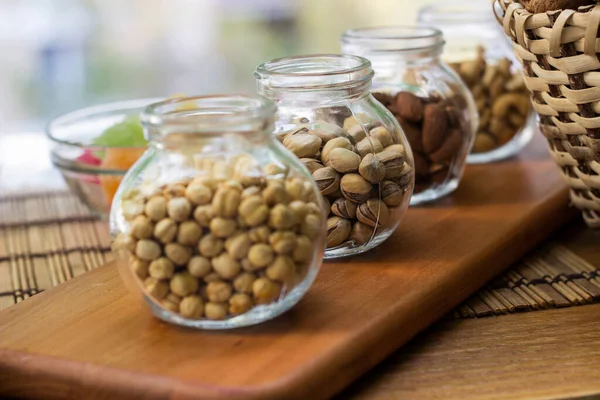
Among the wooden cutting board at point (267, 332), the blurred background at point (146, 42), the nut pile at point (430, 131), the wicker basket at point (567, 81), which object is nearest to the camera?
the wooden cutting board at point (267, 332)

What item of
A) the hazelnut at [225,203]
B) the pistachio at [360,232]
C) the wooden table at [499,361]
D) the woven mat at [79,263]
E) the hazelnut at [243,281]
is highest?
the hazelnut at [225,203]

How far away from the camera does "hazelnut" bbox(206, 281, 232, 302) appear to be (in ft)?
2.06

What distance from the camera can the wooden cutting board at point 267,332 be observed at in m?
0.60

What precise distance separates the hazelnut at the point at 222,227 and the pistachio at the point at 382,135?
0.22 meters

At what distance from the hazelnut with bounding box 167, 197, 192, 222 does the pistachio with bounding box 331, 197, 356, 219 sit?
184mm

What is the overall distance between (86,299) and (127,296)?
34 millimetres

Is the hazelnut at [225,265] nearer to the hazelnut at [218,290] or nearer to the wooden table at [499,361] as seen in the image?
the hazelnut at [218,290]

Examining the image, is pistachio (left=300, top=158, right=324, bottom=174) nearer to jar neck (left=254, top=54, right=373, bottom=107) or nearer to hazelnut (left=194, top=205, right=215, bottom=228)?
jar neck (left=254, top=54, right=373, bottom=107)

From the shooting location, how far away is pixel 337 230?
779 mm

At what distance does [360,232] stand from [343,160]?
0.23ft

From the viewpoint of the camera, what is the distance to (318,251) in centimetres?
67

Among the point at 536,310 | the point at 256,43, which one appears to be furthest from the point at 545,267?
the point at 256,43

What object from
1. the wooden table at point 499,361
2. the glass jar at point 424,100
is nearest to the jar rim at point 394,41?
the glass jar at point 424,100

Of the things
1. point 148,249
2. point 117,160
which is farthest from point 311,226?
point 117,160
